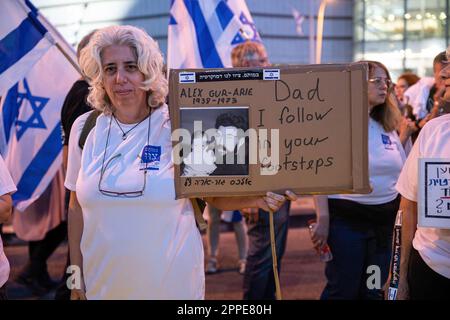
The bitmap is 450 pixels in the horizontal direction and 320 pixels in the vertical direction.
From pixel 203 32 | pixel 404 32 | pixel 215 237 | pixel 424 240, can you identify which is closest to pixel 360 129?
pixel 424 240

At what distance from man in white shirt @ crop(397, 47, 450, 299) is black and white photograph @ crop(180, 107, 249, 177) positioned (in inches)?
28.8

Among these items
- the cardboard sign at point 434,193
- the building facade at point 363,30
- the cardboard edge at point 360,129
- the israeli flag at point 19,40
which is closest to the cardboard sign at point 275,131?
the cardboard edge at point 360,129

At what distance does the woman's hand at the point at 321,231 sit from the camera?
407 cm

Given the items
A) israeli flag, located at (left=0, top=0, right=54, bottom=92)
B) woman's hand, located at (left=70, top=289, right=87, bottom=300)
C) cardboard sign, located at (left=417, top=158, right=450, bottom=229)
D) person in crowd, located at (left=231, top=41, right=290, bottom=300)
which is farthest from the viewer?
person in crowd, located at (left=231, top=41, right=290, bottom=300)

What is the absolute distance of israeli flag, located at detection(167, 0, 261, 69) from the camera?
17.8 ft

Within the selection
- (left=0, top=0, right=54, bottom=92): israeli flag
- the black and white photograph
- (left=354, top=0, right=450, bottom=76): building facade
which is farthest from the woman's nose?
(left=354, top=0, right=450, bottom=76): building facade

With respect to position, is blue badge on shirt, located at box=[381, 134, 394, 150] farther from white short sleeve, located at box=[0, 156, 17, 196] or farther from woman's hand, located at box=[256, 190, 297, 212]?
white short sleeve, located at box=[0, 156, 17, 196]

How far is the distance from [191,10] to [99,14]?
27293 millimetres

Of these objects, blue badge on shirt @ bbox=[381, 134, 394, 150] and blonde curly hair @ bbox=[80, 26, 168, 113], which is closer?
blonde curly hair @ bbox=[80, 26, 168, 113]

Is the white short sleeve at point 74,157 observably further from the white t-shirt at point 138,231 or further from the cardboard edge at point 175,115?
the cardboard edge at point 175,115

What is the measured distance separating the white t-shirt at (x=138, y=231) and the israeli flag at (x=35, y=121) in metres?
2.66

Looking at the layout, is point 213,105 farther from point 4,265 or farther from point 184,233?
point 4,265

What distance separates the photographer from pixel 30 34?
432 cm

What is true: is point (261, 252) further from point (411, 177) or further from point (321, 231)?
point (411, 177)
